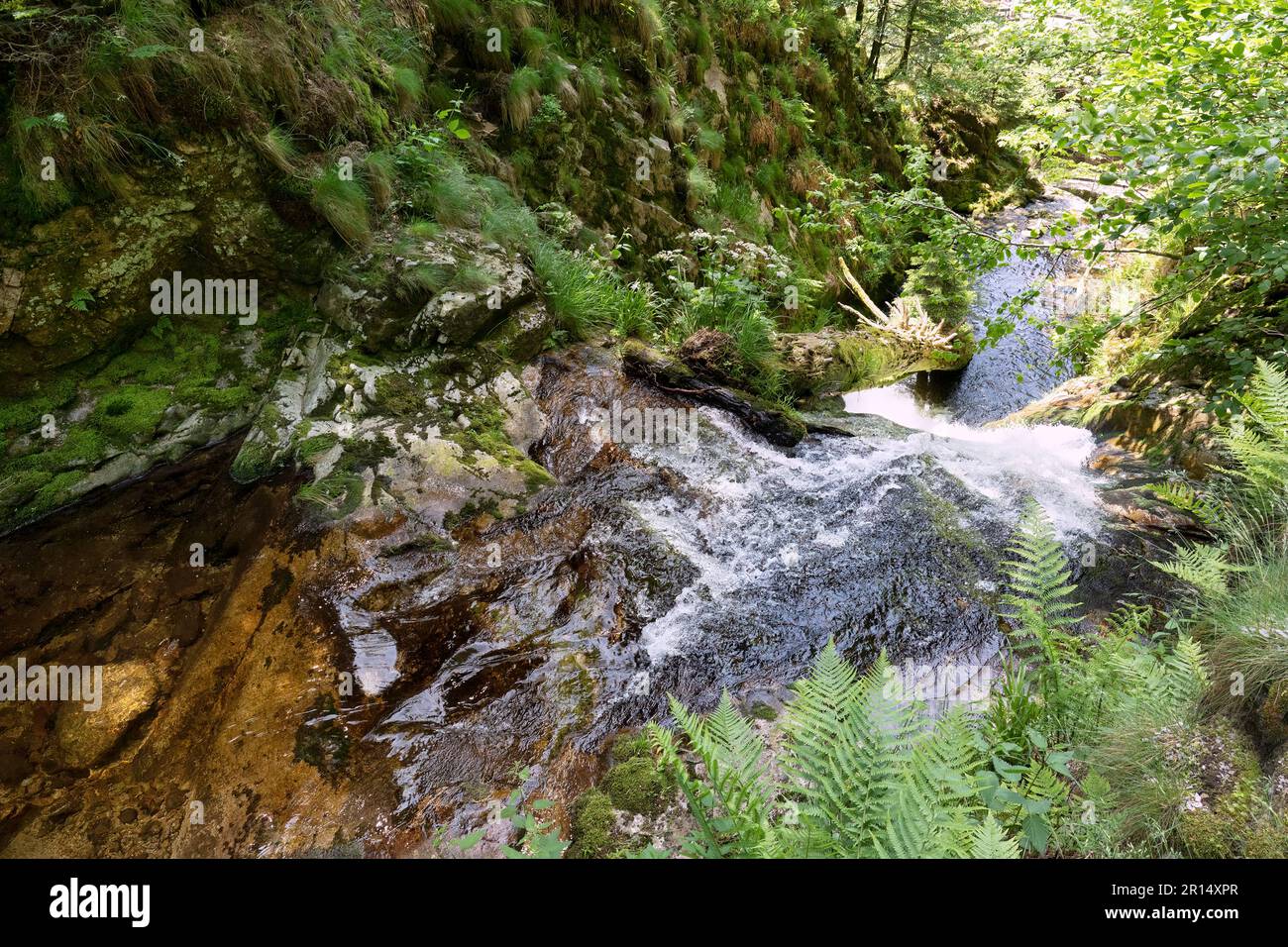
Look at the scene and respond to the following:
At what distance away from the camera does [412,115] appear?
621cm

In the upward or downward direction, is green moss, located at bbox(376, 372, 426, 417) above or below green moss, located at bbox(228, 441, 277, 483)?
above

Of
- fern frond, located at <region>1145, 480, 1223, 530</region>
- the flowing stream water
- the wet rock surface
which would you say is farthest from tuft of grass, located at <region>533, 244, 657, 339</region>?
fern frond, located at <region>1145, 480, 1223, 530</region>

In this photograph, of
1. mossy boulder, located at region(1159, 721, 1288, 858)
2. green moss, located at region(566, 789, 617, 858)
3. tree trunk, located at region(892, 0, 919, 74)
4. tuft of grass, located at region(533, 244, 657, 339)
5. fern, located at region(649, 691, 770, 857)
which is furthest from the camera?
tree trunk, located at region(892, 0, 919, 74)

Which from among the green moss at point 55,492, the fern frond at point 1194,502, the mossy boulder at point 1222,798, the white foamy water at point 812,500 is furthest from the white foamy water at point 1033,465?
the green moss at point 55,492

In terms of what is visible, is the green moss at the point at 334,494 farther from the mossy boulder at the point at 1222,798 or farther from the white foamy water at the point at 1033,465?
the white foamy water at the point at 1033,465

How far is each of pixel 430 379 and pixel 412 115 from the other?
298 cm

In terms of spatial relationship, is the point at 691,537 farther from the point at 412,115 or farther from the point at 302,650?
the point at 412,115

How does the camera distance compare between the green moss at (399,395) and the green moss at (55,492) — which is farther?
the green moss at (399,395)

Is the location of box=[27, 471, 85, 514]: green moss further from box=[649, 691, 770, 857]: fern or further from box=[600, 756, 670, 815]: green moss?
box=[649, 691, 770, 857]: fern

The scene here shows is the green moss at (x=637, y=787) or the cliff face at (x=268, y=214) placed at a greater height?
the cliff face at (x=268, y=214)

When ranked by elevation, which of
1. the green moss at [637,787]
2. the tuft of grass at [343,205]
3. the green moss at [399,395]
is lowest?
the green moss at [637,787]

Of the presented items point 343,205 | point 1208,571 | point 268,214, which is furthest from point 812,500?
point 268,214

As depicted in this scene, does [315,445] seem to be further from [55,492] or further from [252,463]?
[55,492]

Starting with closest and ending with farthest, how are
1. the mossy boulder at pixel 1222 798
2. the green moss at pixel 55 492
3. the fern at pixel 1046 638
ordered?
the mossy boulder at pixel 1222 798, the fern at pixel 1046 638, the green moss at pixel 55 492
